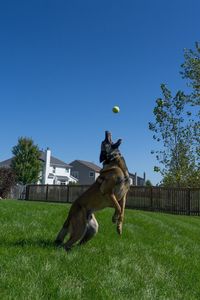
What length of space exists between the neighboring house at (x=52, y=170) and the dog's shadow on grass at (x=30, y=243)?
178 ft

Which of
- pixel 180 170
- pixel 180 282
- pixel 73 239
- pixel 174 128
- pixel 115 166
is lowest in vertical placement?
pixel 180 282

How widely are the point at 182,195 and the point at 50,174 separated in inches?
1644

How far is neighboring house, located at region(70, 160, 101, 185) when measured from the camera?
78.0 m

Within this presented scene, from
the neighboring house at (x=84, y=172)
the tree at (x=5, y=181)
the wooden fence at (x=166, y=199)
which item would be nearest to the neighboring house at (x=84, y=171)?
the neighboring house at (x=84, y=172)

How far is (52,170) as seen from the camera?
66.4 meters

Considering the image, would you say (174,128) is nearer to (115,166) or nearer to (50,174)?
(115,166)

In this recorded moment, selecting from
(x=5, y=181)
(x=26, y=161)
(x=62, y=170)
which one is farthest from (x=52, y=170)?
(x=5, y=181)

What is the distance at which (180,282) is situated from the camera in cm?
510

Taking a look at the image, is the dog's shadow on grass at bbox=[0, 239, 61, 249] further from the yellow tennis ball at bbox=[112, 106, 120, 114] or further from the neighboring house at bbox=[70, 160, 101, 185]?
the neighboring house at bbox=[70, 160, 101, 185]

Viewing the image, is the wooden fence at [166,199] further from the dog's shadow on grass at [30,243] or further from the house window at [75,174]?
the house window at [75,174]

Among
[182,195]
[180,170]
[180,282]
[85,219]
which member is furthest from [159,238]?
[180,170]

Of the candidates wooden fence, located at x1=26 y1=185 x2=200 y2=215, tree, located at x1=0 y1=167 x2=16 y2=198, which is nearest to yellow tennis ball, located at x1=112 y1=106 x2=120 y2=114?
wooden fence, located at x1=26 y1=185 x2=200 y2=215

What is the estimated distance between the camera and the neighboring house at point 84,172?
7800cm

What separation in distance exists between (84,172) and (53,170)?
13325 millimetres
